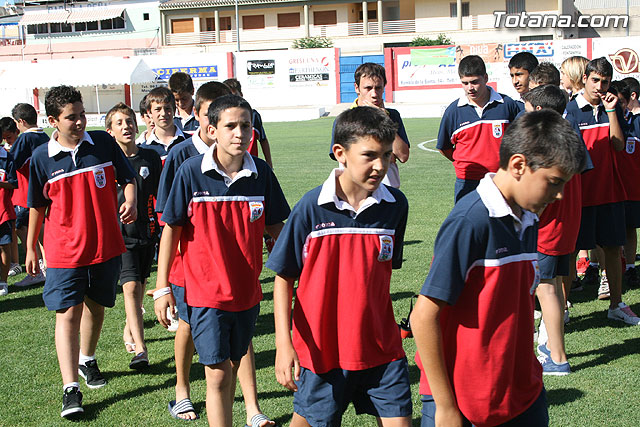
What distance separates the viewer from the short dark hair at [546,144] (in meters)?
2.53

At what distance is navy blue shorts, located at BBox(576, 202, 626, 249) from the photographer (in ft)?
21.1

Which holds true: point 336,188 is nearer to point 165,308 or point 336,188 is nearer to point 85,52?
point 165,308

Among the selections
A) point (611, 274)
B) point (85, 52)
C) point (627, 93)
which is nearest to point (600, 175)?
point (611, 274)

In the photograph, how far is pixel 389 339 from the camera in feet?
11.1

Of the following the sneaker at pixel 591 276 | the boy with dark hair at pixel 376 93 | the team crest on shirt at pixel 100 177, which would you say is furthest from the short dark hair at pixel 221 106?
the sneaker at pixel 591 276

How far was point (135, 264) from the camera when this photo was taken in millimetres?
6145

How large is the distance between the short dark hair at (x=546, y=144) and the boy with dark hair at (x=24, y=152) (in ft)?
20.0

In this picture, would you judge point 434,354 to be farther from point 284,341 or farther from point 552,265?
point 552,265

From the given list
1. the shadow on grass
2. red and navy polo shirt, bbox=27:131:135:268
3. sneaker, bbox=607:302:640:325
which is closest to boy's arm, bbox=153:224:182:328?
red and navy polo shirt, bbox=27:131:135:268

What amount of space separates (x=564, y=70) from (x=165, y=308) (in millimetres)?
4683

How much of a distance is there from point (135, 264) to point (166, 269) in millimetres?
2068

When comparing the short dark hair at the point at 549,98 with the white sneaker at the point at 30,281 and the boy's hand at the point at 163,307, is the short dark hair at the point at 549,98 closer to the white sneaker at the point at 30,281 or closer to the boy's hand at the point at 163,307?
the boy's hand at the point at 163,307

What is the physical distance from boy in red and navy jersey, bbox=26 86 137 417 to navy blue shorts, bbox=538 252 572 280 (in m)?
3.02

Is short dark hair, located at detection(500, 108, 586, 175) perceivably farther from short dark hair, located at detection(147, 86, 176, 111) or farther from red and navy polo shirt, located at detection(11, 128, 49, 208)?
red and navy polo shirt, located at detection(11, 128, 49, 208)
